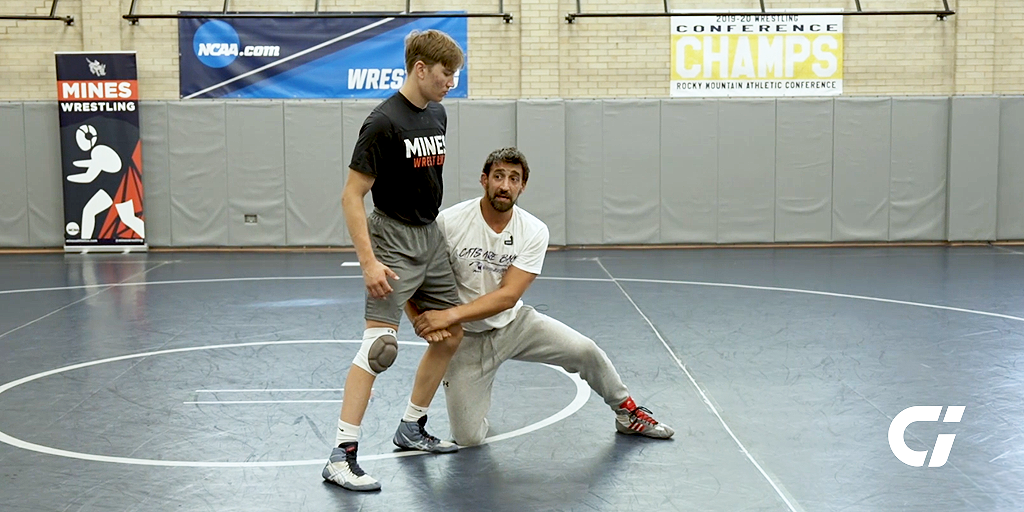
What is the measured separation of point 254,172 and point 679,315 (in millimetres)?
8939

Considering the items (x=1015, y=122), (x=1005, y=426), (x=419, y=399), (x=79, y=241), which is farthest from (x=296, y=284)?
(x=1015, y=122)

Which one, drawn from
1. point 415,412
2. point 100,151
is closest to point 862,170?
point 100,151

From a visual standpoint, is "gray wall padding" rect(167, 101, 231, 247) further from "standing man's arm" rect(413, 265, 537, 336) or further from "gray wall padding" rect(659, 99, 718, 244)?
"standing man's arm" rect(413, 265, 537, 336)

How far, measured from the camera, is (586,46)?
16125mm

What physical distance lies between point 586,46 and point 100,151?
769 cm

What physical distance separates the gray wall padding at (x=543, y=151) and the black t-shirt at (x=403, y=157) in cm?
1109

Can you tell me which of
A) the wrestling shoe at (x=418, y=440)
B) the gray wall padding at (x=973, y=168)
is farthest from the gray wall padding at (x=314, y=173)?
the wrestling shoe at (x=418, y=440)

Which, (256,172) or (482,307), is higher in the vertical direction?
(256,172)

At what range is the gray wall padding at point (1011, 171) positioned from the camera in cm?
1605

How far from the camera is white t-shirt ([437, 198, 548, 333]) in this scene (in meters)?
5.11

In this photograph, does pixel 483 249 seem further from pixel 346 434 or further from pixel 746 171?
pixel 746 171

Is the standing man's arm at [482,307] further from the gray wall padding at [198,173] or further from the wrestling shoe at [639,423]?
the gray wall padding at [198,173]

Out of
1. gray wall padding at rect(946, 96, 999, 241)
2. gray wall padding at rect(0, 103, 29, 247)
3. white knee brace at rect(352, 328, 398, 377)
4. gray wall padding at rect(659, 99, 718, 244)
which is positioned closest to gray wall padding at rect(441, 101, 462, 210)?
gray wall padding at rect(659, 99, 718, 244)

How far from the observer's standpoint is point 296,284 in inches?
466
